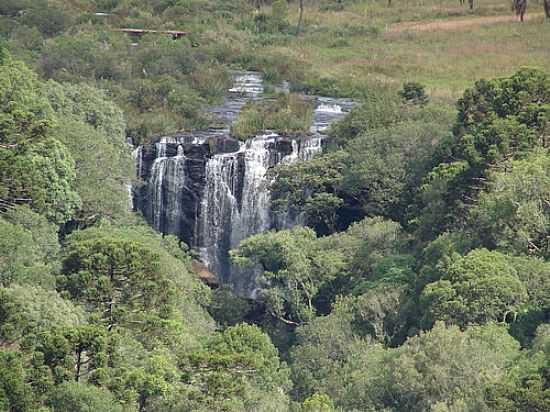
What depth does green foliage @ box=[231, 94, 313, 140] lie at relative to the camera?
2608 inches

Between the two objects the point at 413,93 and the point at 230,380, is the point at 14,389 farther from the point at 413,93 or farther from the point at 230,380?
the point at 413,93

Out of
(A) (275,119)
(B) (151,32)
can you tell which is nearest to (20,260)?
(A) (275,119)

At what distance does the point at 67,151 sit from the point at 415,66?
108 ft

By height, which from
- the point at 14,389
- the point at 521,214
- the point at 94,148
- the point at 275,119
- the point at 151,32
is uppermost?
the point at 14,389

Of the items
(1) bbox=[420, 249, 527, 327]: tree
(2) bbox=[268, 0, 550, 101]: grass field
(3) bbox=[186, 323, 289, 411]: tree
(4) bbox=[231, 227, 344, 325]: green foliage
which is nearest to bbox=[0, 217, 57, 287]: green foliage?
(3) bbox=[186, 323, 289, 411]: tree

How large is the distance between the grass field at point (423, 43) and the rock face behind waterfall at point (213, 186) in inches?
515

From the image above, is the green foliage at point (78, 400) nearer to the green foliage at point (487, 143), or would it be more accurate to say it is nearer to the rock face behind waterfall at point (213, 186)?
the green foliage at point (487, 143)

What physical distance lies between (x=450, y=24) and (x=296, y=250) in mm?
42805

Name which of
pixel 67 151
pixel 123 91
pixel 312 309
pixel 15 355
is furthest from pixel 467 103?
pixel 15 355

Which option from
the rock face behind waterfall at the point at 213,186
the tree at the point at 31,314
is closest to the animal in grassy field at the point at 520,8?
the rock face behind waterfall at the point at 213,186

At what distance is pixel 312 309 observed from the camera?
2099 inches

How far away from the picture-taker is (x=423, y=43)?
290 feet

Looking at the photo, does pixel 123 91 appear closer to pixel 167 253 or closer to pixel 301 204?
pixel 301 204

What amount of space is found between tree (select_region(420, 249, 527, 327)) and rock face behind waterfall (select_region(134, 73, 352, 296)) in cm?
1843
